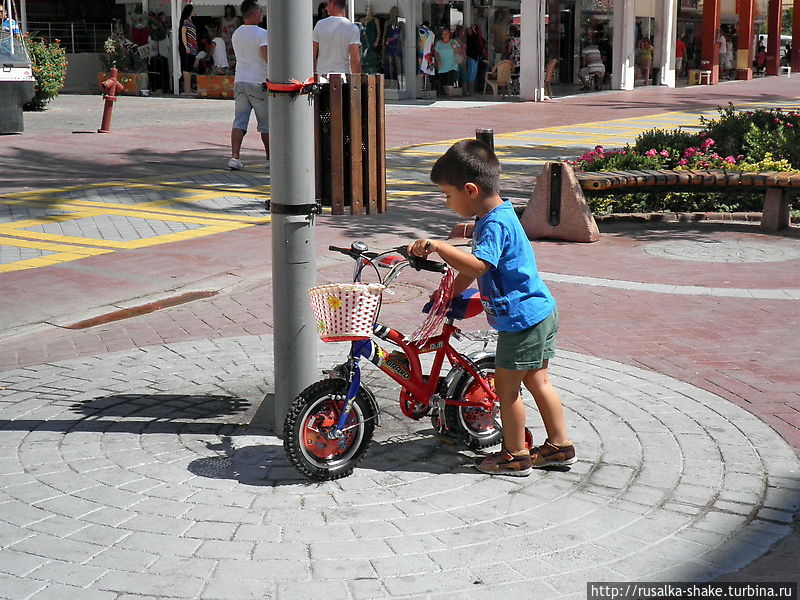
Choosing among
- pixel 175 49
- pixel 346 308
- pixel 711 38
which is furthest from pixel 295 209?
pixel 711 38

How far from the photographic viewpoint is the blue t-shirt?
14.0 feet

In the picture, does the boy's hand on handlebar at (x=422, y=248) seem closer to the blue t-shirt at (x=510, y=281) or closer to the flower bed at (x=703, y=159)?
the blue t-shirt at (x=510, y=281)

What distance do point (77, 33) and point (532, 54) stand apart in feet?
47.9

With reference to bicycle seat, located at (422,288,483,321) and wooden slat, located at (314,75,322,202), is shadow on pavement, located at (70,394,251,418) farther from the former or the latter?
bicycle seat, located at (422,288,483,321)

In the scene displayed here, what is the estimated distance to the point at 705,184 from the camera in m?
10.2

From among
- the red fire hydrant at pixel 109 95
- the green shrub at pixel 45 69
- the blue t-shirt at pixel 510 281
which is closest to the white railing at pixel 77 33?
the green shrub at pixel 45 69

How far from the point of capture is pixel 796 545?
12.6 ft

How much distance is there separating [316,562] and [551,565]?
0.82m

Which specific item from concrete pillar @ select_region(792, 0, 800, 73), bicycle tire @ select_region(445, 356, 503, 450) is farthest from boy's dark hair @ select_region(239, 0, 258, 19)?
concrete pillar @ select_region(792, 0, 800, 73)

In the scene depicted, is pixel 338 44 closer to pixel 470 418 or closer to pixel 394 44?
pixel 470 418

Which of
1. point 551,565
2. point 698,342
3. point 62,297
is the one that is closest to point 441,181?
point 551,565

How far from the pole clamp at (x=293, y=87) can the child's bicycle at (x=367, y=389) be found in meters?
0.79

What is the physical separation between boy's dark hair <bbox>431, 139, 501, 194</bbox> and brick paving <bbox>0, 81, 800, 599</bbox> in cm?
124

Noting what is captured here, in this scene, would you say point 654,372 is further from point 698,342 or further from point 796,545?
point 796,545
